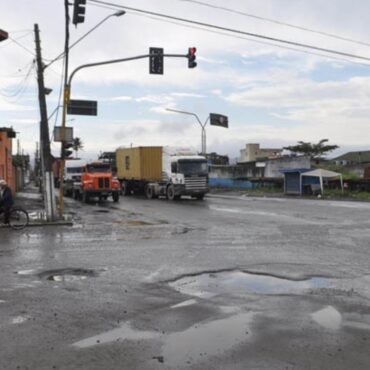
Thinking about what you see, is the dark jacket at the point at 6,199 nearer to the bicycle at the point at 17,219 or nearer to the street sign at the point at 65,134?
the bicycle at the point at 17,219

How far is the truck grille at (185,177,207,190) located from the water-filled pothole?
27736mm

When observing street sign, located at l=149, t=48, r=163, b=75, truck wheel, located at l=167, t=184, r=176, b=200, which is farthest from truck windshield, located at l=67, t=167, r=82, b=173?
street sign, located at l=149, t=48, r=163, b=75

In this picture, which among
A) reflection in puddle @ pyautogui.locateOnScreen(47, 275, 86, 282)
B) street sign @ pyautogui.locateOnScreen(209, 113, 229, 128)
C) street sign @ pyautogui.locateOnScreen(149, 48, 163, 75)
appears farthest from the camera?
street sign @ pyautogui.locateOnScreen(209, 113, 229, 128)

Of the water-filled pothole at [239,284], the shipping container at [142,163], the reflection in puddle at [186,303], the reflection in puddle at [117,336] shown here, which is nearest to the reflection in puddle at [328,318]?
the water-filled pothole at [239,284]

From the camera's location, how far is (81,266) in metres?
11.7

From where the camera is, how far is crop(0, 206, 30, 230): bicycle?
19828 millimetres

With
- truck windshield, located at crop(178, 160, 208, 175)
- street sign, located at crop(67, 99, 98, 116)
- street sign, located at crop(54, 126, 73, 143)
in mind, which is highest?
street sign, located at crop(67, 99, 98, 116)

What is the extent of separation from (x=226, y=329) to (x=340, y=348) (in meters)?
1.39

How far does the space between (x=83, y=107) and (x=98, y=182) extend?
13.5 metres

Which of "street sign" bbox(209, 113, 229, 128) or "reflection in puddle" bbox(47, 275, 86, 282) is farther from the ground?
"street sign" bbox(209, 113, 229, 128)

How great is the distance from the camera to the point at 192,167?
38938mm

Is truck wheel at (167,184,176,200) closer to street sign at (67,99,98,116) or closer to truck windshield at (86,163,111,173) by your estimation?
truck windshield at (86,163,111,173)

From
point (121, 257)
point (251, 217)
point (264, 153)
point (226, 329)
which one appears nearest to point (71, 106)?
point (251, 217)

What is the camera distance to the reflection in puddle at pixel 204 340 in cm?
594
